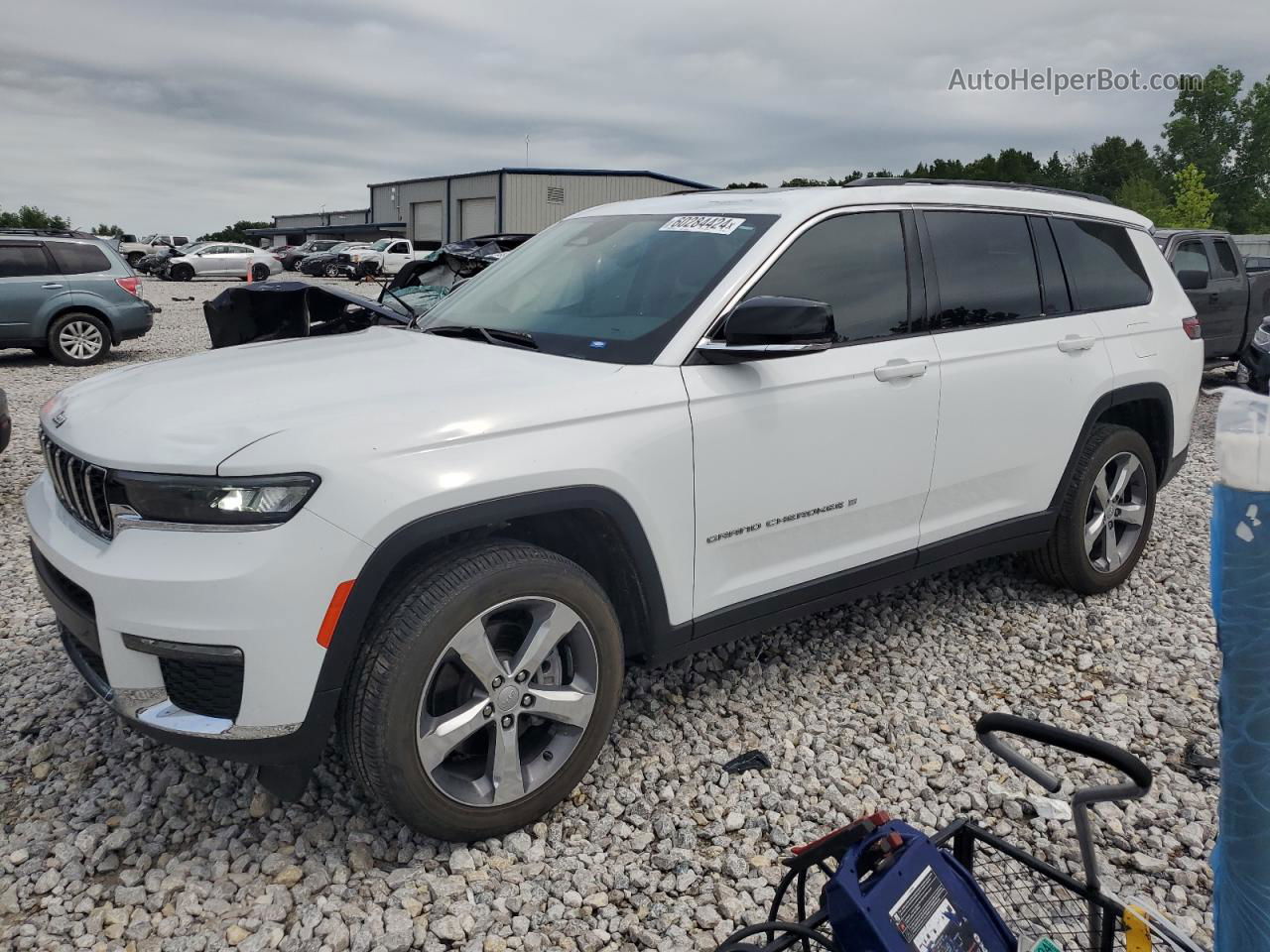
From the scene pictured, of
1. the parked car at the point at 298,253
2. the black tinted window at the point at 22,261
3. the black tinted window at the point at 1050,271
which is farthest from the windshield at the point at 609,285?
the parked car at the point at 298,253

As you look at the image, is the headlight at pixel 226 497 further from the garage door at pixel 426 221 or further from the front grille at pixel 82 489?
the garage door at pixel 426 221

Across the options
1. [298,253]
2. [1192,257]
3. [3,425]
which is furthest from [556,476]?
[298,253]

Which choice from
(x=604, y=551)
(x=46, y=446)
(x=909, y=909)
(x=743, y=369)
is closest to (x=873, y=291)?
(x=743, y=369)

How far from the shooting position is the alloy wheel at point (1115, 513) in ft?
14.7

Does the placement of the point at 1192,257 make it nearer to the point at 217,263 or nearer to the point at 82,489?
the point at 82,489

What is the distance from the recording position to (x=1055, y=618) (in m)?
4.49

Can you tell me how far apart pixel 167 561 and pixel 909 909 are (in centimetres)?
180

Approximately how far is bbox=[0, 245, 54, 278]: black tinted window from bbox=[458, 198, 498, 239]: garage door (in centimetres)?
3684

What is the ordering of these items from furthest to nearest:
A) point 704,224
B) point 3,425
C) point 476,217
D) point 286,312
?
1. point 476,217
2. point 3,425
3. point 286,312
4. point 704,224

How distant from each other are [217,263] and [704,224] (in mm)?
38893

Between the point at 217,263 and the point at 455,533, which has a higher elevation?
the point at 455,533

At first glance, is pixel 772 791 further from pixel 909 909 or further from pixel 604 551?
pixel 909 909

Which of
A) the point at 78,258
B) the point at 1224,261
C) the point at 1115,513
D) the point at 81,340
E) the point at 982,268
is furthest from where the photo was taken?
the point at 81,340

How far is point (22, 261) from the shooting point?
40.3ft
